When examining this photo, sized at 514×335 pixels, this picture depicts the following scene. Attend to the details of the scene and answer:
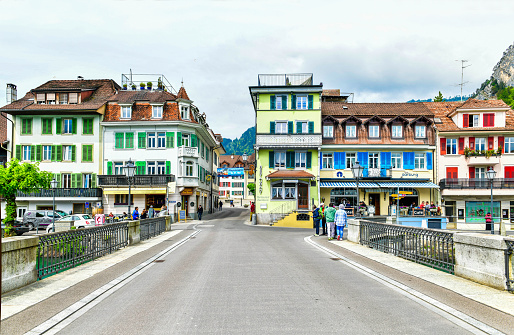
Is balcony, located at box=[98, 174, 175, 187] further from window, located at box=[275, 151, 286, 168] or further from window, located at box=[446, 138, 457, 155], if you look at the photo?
window, located at box=[446, 138, 457, 155]

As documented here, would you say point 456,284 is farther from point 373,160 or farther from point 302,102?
point 302,102

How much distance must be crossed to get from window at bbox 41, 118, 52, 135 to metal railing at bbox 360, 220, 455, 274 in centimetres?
4128

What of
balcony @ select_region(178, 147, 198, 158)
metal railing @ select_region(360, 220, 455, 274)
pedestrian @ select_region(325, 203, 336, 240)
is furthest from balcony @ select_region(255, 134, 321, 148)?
metal railing @ select_region(360, 220, 455, 274)

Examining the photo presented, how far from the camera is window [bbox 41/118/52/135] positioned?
167 feet

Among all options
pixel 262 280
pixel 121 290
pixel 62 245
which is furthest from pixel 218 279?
pixel 62 245

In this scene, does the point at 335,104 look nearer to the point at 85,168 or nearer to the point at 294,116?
the point at 294,116

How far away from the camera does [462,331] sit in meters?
6.35

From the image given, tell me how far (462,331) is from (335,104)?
46.7 metres

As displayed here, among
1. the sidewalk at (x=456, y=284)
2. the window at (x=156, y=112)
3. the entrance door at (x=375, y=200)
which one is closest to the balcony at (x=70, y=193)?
the window at (x=156, y=112)

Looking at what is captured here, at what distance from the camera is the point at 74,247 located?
43.1 ft

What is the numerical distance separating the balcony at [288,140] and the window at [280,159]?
93cm

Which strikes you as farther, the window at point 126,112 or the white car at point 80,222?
the window at point 126,112

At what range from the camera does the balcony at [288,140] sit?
152ft

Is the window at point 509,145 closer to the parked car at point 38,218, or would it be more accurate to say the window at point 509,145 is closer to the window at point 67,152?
the parked car at point 38,218
